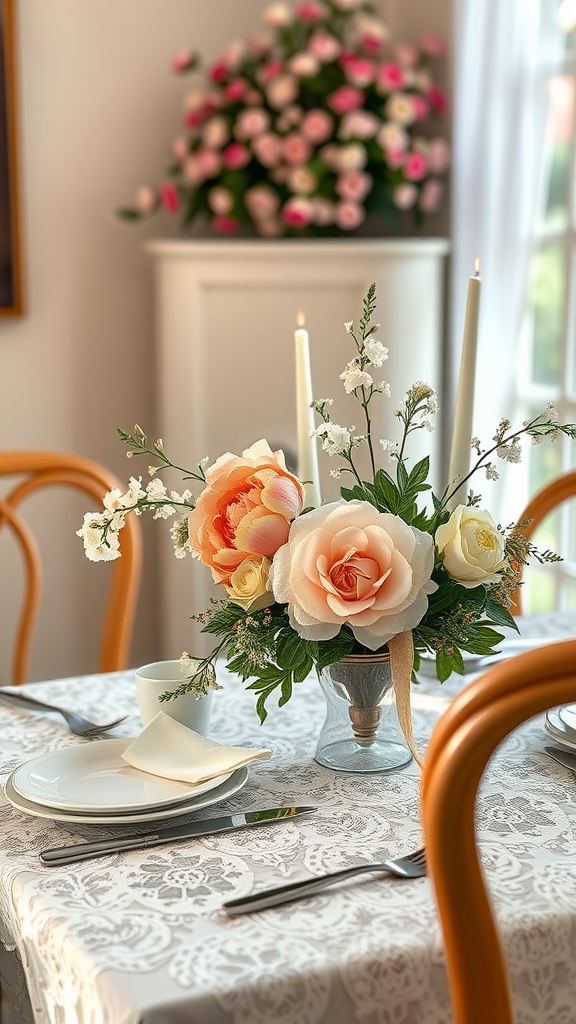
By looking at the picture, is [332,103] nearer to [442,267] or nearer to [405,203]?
[405,203]

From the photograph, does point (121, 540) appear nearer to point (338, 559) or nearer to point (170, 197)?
point (338, 559)

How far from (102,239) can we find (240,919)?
217 cm

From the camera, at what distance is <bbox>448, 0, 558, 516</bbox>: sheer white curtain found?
2416 mm

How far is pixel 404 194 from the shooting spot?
2.56 meters

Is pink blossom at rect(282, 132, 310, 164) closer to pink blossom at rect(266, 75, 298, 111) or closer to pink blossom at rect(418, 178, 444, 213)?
pink blossom at rect(266, 75, 298, 111)

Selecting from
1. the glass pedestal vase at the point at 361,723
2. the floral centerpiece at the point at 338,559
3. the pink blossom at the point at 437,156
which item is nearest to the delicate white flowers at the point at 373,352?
the floral centerpiece at the point at 338,559

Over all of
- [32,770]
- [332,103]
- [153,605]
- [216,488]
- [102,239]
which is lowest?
[153,605]

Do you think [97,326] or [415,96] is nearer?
[415,96]

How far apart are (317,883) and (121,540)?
3.02 feet

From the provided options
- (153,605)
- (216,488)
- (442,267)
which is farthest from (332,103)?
(216,488)

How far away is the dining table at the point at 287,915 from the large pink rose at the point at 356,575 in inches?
6.2

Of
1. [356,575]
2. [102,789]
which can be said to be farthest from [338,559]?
[102,789]

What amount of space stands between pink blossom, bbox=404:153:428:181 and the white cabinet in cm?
13

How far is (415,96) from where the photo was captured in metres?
2.62
